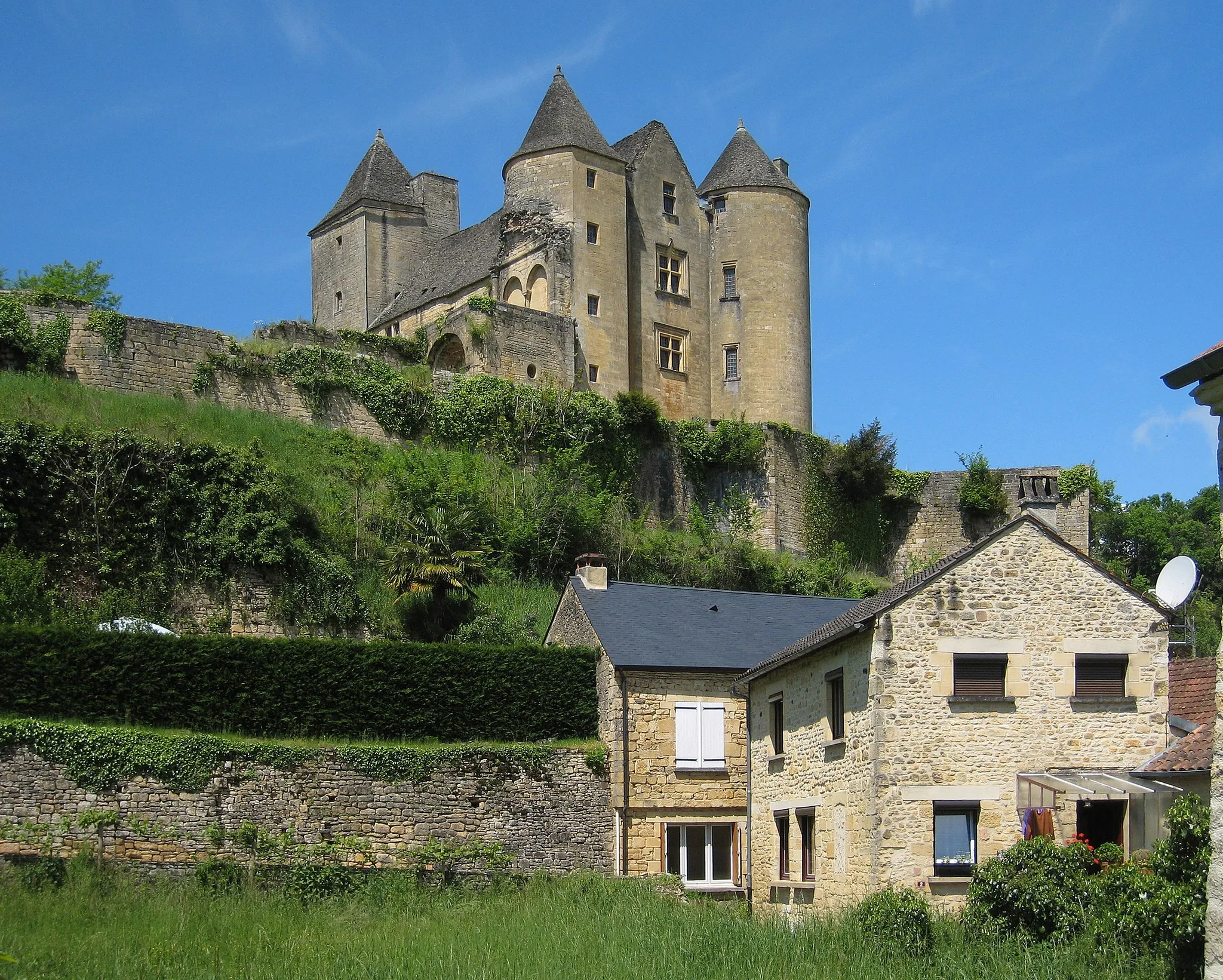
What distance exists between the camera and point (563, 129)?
42906 mm

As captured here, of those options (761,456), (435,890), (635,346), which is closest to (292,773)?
(435,890)

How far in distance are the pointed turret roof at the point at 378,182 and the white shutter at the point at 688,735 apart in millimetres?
30820

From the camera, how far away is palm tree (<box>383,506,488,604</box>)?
28250mm

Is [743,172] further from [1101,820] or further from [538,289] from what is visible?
[1101,820]

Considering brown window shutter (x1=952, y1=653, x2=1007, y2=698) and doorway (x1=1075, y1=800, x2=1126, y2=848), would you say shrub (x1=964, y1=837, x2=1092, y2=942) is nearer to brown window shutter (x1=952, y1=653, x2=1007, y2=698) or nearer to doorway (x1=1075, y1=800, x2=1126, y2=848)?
doorway (x1=1075, y1=800, x2=1126, y2=848)

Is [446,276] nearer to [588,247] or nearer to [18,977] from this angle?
[588,247]

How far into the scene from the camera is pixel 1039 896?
15633 millimetres

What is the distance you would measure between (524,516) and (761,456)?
31.4ft

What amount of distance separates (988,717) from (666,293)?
27.2 meters

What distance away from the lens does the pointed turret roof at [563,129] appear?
140 ft

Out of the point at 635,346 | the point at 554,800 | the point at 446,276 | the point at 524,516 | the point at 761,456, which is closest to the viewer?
the point at 554,800

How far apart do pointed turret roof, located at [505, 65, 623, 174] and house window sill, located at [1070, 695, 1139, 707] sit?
2724cm

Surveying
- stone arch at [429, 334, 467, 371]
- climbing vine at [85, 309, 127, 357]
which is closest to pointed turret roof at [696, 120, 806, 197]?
stone arch at [429, 334, 467, 371]

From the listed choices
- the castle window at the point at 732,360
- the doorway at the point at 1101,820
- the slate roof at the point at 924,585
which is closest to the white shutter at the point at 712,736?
the slate roof at the point at 924,585
